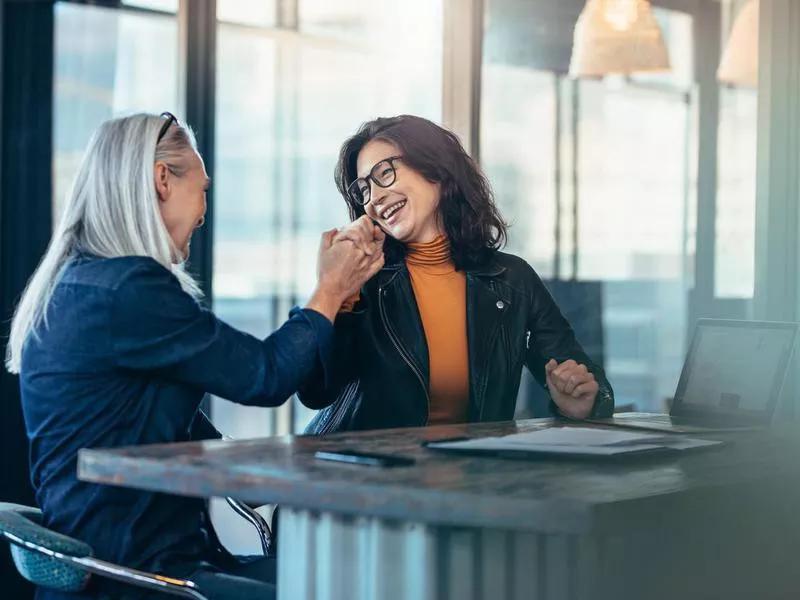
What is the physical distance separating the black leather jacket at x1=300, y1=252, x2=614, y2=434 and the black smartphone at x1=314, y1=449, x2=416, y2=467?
82 cm

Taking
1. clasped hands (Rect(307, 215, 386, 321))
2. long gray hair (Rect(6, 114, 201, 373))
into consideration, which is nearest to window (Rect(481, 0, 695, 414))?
clasped hands (Rect(307, 215, 386, 321))

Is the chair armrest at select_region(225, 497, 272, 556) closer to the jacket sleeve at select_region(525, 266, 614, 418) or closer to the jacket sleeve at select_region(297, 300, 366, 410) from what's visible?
the jacket sleeve at select_region(297, 300, 366, 410)

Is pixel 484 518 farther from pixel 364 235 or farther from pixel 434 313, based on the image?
pixel 434 313

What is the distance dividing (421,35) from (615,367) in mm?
1495

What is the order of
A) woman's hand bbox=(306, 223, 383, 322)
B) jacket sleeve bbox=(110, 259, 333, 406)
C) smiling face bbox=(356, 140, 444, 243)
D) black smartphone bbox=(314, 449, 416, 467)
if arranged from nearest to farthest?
black smartphone bbox=(314, 449, 416, 467) → jacket sleeve bbox=(110, 259, 333, 406) → woman's hand bbox=(306, 223, 383, 322) → smiling face bbox=(356, 140, 444, 243)

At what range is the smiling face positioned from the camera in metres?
2.78

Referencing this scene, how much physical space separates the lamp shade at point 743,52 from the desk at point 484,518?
1892 mm

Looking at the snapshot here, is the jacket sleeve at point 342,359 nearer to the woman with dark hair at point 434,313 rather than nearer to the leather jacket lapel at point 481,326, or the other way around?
the woman with dark hair at point 434,313

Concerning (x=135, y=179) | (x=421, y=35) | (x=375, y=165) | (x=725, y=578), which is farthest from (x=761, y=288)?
(x=421, y=35)

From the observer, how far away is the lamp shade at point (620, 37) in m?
4.14

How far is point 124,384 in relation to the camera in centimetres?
199

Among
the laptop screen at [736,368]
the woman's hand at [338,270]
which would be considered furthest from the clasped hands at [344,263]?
the laptop screen at [736,368]

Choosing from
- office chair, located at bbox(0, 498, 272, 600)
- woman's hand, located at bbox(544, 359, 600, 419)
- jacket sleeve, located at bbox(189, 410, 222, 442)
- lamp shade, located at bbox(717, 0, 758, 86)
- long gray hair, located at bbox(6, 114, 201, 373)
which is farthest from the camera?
lamp shade, located at bbox(717, 0, 758, 86)

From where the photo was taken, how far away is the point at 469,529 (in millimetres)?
1538
